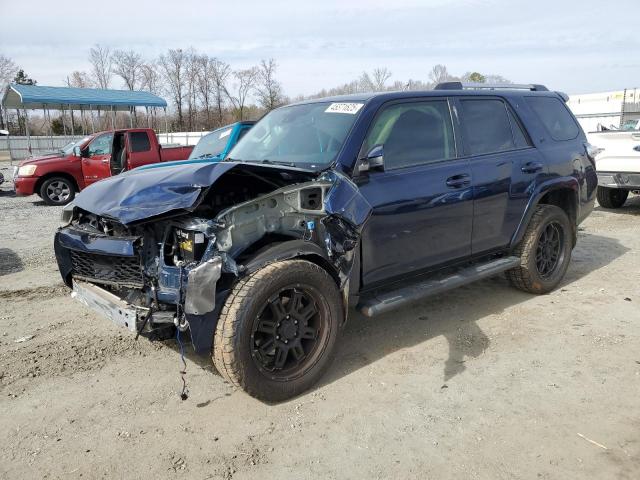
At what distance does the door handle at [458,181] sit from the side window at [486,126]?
0.28 m

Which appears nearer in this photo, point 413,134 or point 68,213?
point 68,213

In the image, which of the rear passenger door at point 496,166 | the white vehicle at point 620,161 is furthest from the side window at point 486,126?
the white vehicle at point 620,161

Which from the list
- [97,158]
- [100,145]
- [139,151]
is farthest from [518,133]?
[100,145]

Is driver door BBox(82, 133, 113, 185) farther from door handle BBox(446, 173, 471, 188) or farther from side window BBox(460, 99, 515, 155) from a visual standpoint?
door handle BBox(446, 173, 471, 188)

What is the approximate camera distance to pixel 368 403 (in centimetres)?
331

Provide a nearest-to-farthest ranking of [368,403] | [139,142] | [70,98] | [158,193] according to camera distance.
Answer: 1. [158,193]
2. [368,403]
3. [139,142]
4. [70,98]

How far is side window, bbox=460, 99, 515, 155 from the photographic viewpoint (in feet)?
14.6

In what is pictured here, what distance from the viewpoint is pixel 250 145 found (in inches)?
180

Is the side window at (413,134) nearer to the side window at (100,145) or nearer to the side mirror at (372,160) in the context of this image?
the side mirror at (372,160)

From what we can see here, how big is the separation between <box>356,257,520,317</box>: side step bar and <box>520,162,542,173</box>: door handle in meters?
0.84

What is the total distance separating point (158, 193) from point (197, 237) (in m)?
0.39

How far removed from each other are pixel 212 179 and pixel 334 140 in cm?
109

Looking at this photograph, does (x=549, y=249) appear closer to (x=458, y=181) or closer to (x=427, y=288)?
(x=458, y=181)

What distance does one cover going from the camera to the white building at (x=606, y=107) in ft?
90.0
